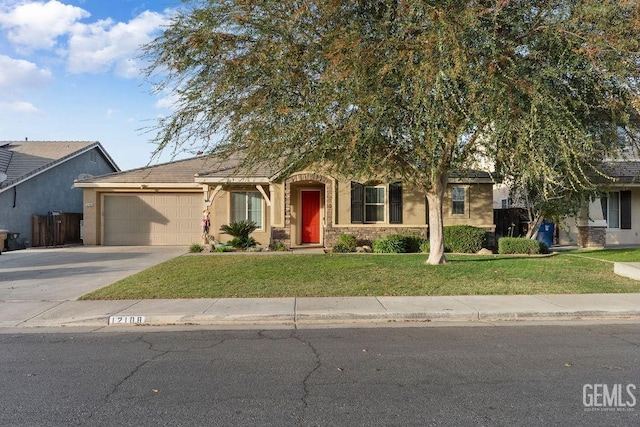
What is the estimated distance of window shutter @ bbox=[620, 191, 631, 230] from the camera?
21.2 metres

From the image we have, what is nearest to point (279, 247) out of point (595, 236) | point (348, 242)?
point (348, 242)

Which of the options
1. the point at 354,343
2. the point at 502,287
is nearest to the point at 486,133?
the point at 502,287

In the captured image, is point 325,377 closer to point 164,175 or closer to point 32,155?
point 164,175

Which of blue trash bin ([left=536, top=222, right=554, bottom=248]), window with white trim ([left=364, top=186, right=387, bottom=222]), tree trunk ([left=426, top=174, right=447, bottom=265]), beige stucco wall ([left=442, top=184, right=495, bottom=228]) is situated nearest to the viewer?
tree trunk ([left=426, top=174, right=447, bottom=265])

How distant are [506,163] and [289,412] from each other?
346 inches

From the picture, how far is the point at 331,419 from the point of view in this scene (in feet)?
13.8

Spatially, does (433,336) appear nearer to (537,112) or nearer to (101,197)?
(537,112)

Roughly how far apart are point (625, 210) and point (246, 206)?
55.5 feet

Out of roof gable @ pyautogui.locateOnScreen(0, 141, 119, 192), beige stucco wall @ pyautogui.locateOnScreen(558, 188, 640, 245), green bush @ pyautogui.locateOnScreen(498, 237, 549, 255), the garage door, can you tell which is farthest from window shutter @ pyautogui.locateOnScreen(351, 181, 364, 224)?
roof gable @ pyautogui.locateOnScreen(0, 141, 119, 192)

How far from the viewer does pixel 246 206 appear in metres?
20.9

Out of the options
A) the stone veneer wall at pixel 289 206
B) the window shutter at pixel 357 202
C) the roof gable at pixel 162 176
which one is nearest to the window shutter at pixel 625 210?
the window shutter at pixel 357 202

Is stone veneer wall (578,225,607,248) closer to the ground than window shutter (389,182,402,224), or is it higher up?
closer to the ground

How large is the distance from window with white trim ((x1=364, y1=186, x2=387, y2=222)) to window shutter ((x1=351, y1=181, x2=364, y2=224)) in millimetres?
185

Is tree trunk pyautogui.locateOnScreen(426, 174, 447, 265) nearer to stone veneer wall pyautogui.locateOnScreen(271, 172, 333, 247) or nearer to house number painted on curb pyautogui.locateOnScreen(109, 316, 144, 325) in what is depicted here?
stone veneer wall pyautogui.locateOnScreen(271, 172, 333, 247)
